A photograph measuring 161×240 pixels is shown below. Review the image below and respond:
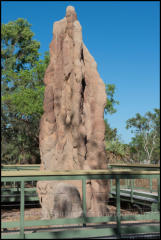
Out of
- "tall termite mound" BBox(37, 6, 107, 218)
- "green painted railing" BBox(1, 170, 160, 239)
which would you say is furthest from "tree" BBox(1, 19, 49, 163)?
"green painted railing" BBox(1, 170, 160, 239)

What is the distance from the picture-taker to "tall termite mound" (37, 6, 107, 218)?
9703 mm

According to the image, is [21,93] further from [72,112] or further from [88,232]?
[88,232]

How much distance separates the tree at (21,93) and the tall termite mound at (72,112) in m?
7.21

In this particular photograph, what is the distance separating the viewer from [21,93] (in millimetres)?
18562

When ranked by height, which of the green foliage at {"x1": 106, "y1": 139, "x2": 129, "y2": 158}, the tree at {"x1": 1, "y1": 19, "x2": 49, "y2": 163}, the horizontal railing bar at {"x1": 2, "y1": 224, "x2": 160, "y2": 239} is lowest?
the horizontal railing bar at {"x1": 2, "y1": 224, "x2": 160, "y2": 239}

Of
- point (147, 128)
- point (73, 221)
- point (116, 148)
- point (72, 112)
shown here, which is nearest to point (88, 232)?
point (73, 221)

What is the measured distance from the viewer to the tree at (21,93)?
1848cm

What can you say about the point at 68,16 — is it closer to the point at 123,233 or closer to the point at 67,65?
the point at 67,65

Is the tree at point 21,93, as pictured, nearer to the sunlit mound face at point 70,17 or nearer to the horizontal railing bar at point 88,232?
the sunlit mound face at point 70,17

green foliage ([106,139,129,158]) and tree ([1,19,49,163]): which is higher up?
tree ([1,19,49,163])

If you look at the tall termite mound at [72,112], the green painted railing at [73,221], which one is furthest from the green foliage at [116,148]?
the green painted railing at [73,221]

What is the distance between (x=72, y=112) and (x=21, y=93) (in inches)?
369

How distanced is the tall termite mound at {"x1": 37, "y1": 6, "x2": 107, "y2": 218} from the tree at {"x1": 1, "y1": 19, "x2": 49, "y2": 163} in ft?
23.7

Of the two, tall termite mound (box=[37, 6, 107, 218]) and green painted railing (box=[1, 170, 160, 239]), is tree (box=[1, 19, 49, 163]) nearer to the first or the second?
tall termite mound (box=[37, 6, 107, 218])
